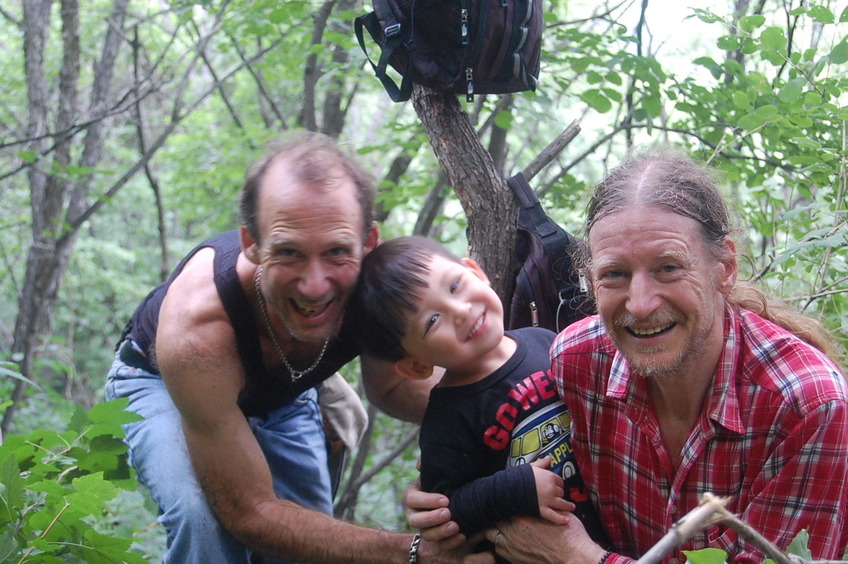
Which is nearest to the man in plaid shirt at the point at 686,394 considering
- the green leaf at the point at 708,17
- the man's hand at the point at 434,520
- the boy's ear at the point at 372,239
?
the man's hand at the point at 434,520

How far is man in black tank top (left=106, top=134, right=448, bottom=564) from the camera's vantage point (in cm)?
240

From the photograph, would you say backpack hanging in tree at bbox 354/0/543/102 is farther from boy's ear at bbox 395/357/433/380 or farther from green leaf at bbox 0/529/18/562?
green leaf at bbox 0/529/18/562

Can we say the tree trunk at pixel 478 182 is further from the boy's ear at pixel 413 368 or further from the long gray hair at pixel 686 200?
the long gray hair at pixel 686 200

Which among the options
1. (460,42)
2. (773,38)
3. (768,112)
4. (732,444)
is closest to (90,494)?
→ (732,444)

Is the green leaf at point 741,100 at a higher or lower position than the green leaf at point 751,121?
higher

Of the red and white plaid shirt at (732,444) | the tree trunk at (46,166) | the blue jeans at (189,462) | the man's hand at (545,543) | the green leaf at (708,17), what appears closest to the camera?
the red and white plaid shirt at (732,444)

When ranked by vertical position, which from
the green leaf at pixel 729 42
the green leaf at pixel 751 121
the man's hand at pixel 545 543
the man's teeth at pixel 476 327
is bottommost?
the man's hand at pixel 545 543

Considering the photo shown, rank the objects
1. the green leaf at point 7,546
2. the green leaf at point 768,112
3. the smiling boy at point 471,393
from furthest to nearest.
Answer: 1. the green leaf at point 768,112
2. the smiling boy at point 471,393
3. the green leaf at point 7,546

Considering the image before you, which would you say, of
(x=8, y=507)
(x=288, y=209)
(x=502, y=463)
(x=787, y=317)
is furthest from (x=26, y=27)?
(x=787, y=317)

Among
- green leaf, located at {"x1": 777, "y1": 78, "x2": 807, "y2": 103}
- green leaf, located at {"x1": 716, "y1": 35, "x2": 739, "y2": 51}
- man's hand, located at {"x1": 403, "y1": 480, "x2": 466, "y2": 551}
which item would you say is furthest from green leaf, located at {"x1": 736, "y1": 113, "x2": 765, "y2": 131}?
man's hand, located at {"x1": 403, "y1": 480, "x2": 466, "y2": 551}

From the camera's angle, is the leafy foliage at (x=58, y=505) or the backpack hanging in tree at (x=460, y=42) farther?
the backpack hanging in tree at (x=460, y=42)

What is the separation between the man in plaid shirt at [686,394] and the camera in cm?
172

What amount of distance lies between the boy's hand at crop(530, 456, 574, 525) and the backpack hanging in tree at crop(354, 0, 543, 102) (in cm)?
133

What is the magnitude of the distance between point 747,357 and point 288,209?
1354 millimetres
